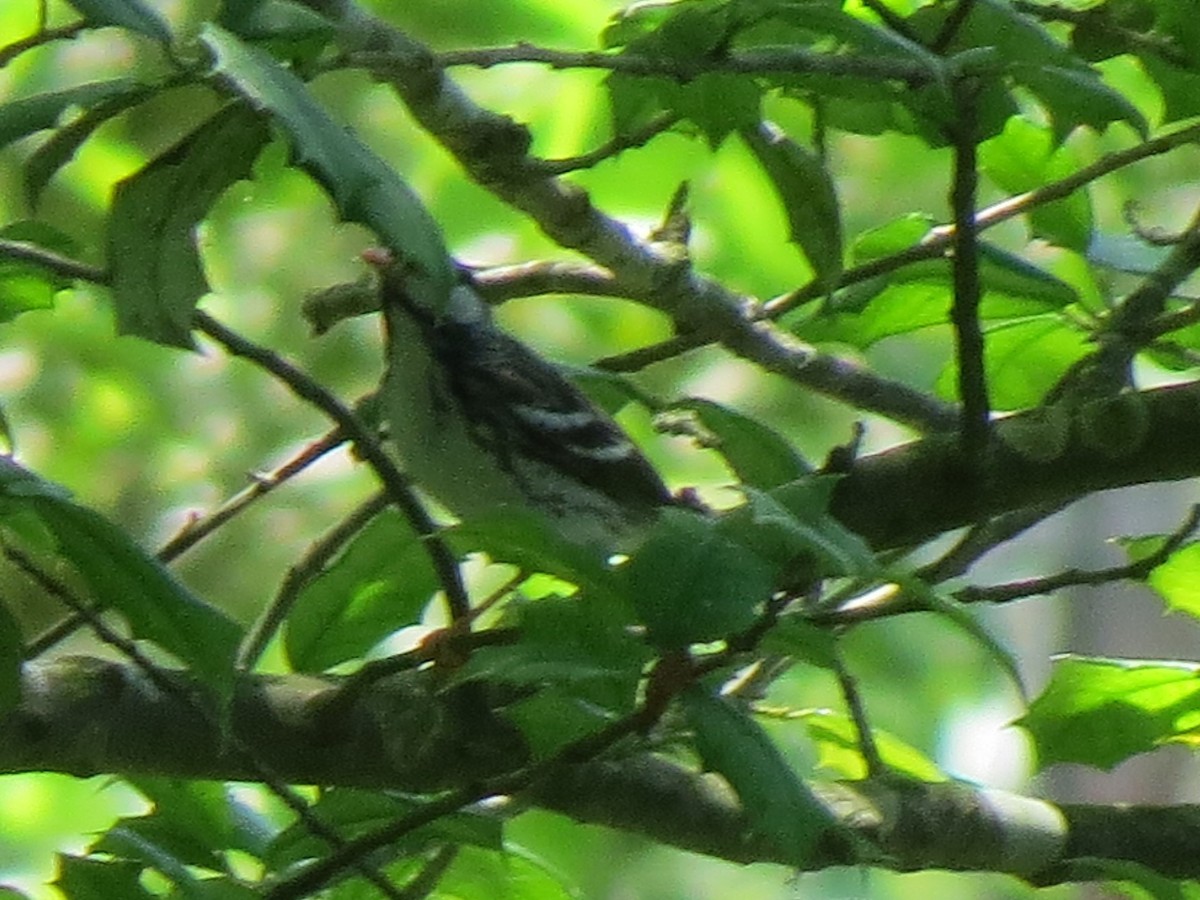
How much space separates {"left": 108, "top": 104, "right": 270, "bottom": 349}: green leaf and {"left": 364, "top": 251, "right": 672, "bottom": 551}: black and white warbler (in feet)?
1.48

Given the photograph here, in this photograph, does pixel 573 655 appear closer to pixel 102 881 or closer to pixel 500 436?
pixel 102 881

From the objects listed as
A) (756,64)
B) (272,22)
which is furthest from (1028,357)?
(272,22)

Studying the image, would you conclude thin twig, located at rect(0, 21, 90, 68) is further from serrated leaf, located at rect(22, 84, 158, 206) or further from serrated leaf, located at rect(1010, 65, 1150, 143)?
serrated leaf, located at rect(1010, 65, 1150, 143)

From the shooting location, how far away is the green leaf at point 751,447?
715 mm

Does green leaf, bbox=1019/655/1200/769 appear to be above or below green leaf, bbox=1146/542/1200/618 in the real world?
below

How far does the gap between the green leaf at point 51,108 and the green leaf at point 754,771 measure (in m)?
0.27

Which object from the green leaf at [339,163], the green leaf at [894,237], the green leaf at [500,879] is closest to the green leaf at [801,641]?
the green leaf at [339,163]

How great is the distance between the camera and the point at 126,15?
1.56 feet

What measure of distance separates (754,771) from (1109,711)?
405 mm

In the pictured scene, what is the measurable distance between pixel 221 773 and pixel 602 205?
687 mm

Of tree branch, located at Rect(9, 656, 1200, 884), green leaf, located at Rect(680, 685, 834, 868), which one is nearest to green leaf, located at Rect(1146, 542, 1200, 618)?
tree branch, located at Rect(9, 656, 1200, 884)

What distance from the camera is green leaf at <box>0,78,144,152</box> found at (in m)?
0.51

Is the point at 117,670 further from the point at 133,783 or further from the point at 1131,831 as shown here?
the point at 1131,831

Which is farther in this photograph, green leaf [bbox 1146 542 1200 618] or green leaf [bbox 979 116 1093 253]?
green leaf [bbox 979 116 1093 253]
